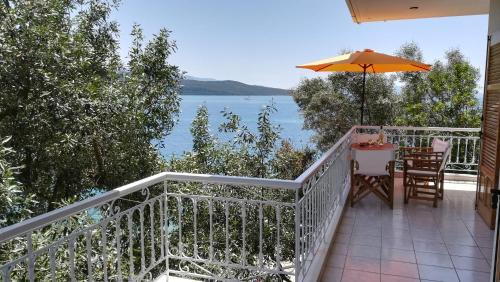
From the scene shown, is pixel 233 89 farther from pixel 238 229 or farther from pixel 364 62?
pixel 364 62

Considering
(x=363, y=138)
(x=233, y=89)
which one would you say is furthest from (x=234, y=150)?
(x=233, y=89)

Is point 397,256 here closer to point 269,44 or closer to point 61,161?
point 61,161

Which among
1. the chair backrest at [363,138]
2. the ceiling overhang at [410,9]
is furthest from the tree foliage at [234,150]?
the ceiling overhang at [410,9]

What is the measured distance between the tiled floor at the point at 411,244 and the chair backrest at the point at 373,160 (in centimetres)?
53

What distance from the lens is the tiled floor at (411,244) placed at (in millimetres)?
3338

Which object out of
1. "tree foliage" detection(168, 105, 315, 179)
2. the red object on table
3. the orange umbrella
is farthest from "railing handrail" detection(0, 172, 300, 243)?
"tree foliage" detection(168, 105, 315, 179)

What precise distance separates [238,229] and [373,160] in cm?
350

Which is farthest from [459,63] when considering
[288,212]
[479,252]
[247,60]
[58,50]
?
[247,60]

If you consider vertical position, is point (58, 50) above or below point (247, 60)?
below

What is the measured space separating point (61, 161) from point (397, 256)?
580 centimetres

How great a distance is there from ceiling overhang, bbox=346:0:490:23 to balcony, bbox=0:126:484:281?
197 centimetres

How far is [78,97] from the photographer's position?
614cm

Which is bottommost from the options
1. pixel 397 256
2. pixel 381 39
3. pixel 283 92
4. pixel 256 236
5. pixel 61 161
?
pixel 256 236

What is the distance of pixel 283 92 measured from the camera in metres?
16.5
